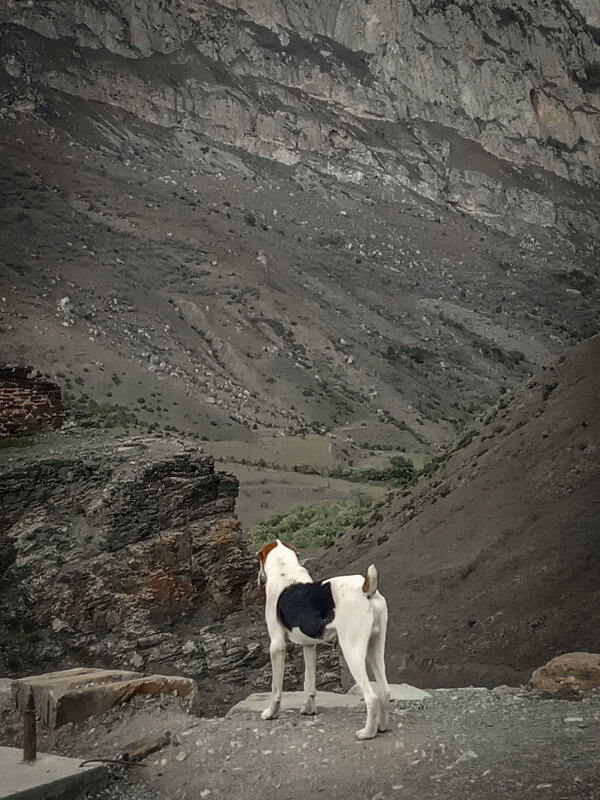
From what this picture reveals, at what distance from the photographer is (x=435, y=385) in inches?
2427

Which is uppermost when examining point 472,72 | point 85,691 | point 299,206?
point 472,72

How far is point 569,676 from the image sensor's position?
857cm

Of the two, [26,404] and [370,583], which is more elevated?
[370,583]

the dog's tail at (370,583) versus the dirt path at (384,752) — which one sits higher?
the dog's tail at (370,583)

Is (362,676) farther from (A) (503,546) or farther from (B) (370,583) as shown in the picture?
(A) (503,546)

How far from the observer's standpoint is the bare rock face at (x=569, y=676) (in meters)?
8.48

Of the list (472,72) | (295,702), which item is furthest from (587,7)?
(295,702)

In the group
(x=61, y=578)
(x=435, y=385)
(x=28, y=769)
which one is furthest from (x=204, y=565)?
(x=435, y=385)

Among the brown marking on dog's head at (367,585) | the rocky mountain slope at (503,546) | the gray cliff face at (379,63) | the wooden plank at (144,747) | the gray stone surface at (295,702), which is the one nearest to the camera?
the brown marking on dog's head at (367,585)

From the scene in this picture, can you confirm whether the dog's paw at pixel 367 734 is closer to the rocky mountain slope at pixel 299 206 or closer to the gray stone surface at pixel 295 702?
the gray stone surface at pixel 295 702

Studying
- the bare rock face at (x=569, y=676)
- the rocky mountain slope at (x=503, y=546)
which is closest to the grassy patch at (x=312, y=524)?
the rocky mountain slope at (x=503, y=546)

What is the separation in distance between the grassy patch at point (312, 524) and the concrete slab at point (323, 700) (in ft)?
51.3

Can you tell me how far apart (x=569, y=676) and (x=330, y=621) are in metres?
2.32

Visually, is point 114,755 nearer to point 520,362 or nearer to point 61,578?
point 61,578
